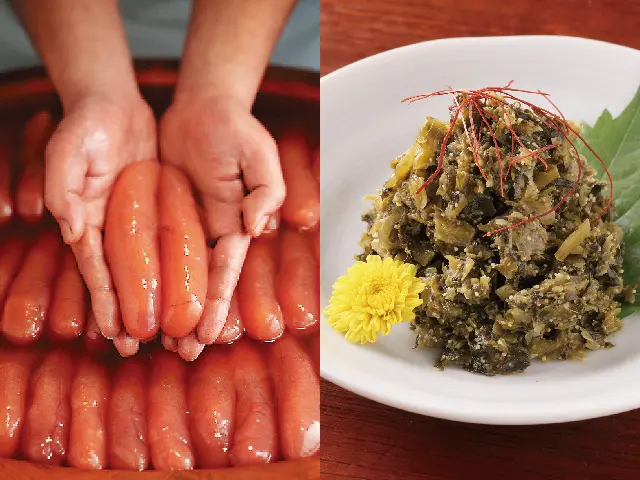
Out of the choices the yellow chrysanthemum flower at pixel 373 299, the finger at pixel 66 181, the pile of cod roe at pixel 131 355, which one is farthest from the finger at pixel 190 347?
the yellow chrysanthemum flower at pixel 373 299

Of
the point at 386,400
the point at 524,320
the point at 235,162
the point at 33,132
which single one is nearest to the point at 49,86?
the point at 33,132

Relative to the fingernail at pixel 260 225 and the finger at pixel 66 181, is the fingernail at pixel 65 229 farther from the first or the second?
the fingernail at pixel 260 225

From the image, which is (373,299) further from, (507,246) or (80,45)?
(80,45)

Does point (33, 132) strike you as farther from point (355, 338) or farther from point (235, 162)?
point (355, 338)

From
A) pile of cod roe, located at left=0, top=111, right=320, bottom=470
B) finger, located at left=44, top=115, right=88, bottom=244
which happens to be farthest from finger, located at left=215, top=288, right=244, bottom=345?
finger, located at left=44, top=115, right=88, bottom=244

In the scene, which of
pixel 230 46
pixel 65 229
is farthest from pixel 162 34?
pixel 65 229
